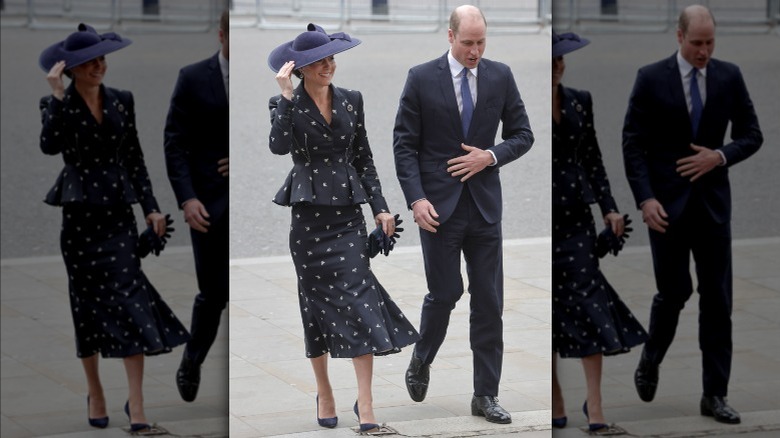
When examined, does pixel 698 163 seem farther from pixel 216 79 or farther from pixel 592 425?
pixel 216 79

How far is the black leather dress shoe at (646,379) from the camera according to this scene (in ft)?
9.65

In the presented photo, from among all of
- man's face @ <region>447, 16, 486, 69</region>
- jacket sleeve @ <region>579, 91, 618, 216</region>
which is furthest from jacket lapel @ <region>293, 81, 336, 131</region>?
jacket sleeve @ <region>579, 91, 618, 216</region>

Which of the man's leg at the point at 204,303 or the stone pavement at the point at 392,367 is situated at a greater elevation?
the man's leg at the point at 204,303

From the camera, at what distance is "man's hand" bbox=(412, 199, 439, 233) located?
4844 millimetres

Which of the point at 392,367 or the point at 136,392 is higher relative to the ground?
the point at 136,392

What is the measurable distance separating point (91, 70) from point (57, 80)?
0.07 m

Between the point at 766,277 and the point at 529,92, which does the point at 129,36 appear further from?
the point at 529,92

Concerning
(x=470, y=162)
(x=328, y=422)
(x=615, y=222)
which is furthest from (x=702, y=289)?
(x=328, y=422)

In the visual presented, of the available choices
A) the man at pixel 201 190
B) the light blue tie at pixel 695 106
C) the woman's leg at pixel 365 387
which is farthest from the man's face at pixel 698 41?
the woman's leg at pixel 365 387

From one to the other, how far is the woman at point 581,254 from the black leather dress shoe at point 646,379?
53 mm

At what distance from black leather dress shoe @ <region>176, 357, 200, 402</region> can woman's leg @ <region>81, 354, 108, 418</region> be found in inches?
7.4

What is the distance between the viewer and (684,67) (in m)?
2.85

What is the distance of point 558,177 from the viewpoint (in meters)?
3.44

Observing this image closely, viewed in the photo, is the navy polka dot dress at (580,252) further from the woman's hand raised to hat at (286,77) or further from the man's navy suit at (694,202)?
the woman's hand raised to hat at (286,77)
